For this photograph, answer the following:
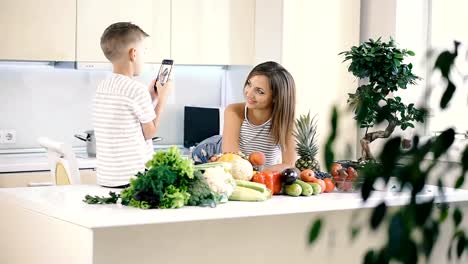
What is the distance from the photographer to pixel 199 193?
117 inches

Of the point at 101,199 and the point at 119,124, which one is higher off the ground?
the point at 119,124

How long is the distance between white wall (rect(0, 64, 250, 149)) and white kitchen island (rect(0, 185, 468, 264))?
1867 millimetres

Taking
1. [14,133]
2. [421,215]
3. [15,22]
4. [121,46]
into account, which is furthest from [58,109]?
[421,215]

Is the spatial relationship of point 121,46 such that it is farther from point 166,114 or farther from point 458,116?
point 458,116

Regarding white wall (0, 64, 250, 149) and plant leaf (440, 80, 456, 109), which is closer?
plant leaf (440, 80, 456, 109)

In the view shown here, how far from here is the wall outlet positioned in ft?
17.0

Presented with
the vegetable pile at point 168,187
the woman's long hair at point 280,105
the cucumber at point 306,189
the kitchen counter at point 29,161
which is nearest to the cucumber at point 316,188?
the cucumber at point 306,189

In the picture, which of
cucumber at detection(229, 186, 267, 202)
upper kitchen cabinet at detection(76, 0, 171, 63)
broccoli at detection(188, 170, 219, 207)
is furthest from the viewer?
upper kitchen cabinet at detection(76, 0, 171, 63)

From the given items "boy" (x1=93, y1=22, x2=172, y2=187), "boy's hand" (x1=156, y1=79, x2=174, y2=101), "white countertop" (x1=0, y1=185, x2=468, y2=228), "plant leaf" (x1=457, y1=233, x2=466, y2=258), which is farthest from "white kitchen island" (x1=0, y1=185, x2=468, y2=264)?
"plant leaf" (x1=457, y1=233, x2=466, y2=258)

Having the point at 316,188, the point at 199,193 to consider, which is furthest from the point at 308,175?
the point at 199,193

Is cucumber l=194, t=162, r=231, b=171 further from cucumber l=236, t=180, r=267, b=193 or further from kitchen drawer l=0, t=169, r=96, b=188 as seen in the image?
kitchen drawer l=0, t=169, r=96, b=188

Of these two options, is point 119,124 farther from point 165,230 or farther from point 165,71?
point 165,230

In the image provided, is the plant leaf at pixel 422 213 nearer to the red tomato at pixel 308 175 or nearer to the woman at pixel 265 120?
the red tomato at pixel 308 175

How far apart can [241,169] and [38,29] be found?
7.12 ft
